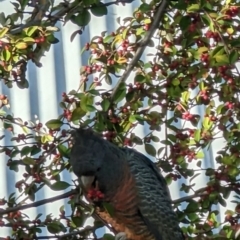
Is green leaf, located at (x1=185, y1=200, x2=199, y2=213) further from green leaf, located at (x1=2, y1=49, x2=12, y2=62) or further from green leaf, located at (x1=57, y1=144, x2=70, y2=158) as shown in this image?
green leaf, located at (x1=2, y1=49, x2=12, y2=62)

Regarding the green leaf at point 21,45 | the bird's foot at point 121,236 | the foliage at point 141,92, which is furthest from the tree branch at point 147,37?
the bird's foot at point 121,236

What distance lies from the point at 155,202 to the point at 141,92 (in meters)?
0.41

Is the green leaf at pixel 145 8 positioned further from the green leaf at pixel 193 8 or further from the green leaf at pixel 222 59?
the green leaf at pixel 222 59

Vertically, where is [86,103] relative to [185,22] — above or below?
below

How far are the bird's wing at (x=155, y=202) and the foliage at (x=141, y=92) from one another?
2.0 inches

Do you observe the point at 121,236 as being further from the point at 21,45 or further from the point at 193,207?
the point at 21,45

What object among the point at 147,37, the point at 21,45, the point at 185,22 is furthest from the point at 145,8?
the point at 21,45

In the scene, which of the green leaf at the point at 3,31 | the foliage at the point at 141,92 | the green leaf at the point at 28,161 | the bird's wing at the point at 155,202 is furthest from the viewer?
the bird's wing at the point at 155,202

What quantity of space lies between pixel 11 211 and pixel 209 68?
2.40 ft

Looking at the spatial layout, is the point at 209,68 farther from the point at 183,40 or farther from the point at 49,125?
the point at 49,125

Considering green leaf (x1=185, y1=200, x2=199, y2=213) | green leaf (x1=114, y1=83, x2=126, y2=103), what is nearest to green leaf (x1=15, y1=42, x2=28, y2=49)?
green leaf (x1=114, y1=83, x2=126, y2=103)

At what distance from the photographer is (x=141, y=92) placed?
224 cm

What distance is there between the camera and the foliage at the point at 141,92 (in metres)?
2.06

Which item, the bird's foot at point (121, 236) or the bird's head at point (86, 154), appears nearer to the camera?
the bird's head at point (86, 154)
